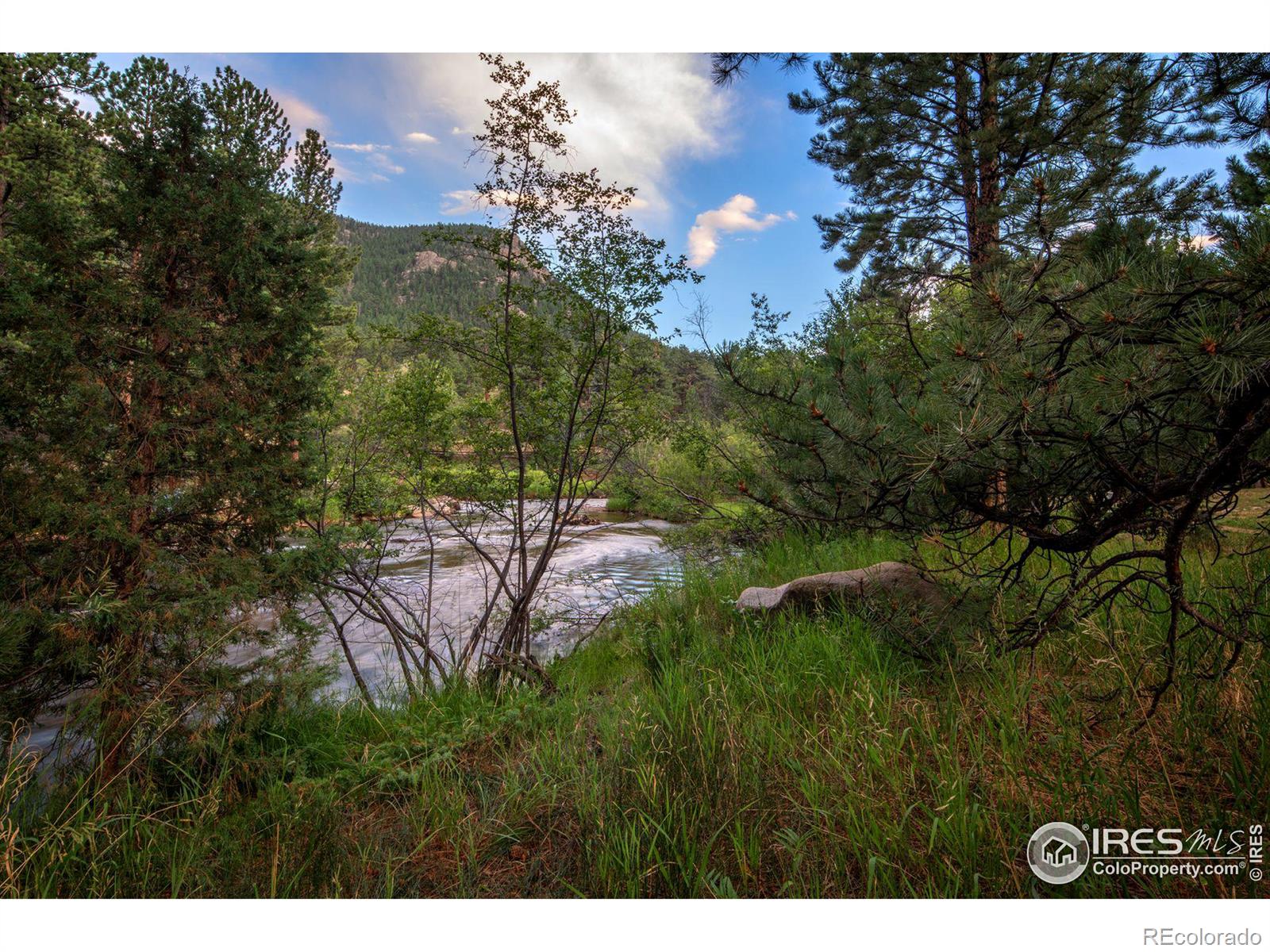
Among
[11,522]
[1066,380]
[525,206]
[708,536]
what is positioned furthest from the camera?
[708,536]

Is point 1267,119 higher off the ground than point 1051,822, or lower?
higher

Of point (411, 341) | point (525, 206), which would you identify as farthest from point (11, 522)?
point (525, 206)

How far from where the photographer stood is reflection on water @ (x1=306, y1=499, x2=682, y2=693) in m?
5.02

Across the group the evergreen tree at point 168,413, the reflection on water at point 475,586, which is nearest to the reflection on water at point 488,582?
the reflection on water at point 475,586

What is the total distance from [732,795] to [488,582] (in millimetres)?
5164

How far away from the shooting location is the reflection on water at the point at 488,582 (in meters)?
5.02

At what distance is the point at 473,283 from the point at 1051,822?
4.70 m

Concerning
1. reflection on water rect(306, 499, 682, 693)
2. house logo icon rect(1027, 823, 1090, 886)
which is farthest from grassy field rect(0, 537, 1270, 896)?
reflection on water rect(306, 499, 682, 693)

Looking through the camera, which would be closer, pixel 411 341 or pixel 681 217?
pixel 411 341

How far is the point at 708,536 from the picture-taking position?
19.5ft

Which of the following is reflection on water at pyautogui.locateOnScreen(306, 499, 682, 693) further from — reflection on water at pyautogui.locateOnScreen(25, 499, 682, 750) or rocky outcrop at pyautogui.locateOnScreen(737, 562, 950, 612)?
rocky outcrop at pyautogui.locateOnScreen(737, 562, 950, 612)

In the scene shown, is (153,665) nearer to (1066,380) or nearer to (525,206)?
(525,206)

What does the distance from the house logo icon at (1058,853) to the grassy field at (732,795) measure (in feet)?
0.12

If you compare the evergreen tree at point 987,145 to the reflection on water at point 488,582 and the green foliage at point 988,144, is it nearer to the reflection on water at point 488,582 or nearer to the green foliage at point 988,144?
the green foliage at point 988,144
